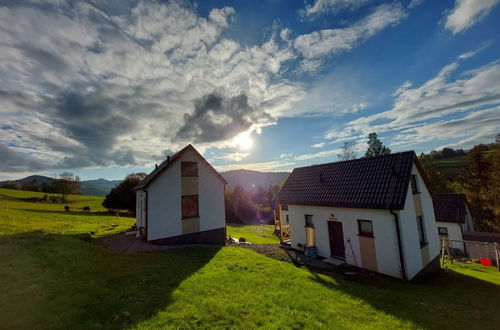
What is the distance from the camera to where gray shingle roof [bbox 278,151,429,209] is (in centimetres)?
1234

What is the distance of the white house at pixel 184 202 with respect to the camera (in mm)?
15766

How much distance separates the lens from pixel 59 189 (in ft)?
166

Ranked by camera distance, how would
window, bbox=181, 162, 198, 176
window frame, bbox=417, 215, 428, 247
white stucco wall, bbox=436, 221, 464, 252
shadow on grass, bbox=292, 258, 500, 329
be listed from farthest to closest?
1. white stucco wall, bbox=436, 221, 464, 252
2. window, bbox=181, 162, 198, 176
3. window frame, bbox=417, 215, 428, 247
4. shadow on grass, bbox=292, 258, 500, 329

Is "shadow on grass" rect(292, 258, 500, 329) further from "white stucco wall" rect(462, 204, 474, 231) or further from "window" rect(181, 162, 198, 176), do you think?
"white stucco wall" rect(462, 204, 474, 231)

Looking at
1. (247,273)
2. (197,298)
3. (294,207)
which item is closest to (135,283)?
(197,298)

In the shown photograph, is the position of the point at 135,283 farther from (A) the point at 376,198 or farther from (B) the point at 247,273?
(A) the point at 376,198

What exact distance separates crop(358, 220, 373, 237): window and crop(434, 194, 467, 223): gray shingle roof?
81.8ft

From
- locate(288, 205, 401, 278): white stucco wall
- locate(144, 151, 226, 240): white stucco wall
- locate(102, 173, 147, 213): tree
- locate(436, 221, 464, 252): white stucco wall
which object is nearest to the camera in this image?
locate(288, 205, 401, 278): white stucco wall

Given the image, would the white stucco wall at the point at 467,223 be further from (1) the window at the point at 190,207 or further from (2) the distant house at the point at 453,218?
(1) the window at the point at 190,207

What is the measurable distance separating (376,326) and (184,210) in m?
14.6

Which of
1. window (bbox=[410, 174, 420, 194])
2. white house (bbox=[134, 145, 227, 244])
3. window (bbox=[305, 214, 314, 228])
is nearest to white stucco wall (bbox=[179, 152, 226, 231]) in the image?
white house (bbox=[134, 145, 227, 244])

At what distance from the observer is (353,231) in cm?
1331

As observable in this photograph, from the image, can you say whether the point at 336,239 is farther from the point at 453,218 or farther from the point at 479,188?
the point at 479,188

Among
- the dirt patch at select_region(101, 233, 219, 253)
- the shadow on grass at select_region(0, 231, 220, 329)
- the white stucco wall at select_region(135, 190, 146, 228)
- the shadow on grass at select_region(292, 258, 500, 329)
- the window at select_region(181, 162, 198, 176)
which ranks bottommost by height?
the shadow on grass at select_region(292, 258, 500, 329)
